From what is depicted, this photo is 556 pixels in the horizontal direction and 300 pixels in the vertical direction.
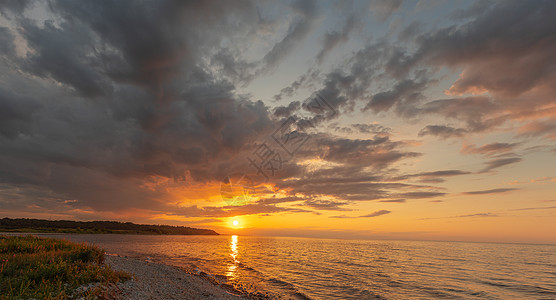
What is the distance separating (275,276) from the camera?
36688mm

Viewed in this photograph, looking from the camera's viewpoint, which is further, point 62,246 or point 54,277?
point 62,246

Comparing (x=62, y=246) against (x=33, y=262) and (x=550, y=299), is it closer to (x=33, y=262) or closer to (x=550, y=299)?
(x=33, y=262)

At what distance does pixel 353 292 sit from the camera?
29516 millimetres

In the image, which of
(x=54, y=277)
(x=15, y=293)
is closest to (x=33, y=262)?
(x=54, y=277)

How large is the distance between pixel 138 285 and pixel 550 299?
46442 millimetres

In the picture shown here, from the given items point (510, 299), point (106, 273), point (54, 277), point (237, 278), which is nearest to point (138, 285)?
point (106, 273)

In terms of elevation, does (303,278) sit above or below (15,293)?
below

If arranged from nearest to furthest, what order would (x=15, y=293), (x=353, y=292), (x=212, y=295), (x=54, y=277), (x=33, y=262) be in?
(x=15, y=293)
(x=54, y=277)
(x=33, y=262)
(x=212, y=295)
(x=353, y=292)

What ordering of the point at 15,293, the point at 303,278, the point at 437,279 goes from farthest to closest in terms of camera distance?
the point at 437,279 → the point at 303,278 → the point at 15,293

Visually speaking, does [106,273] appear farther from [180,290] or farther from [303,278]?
[303,278]

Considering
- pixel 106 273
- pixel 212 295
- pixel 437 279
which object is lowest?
A: pixel 437 279

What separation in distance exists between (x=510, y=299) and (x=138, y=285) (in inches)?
1635

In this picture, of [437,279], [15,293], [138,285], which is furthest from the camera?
[437,279]

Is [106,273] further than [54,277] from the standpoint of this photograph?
Yes
